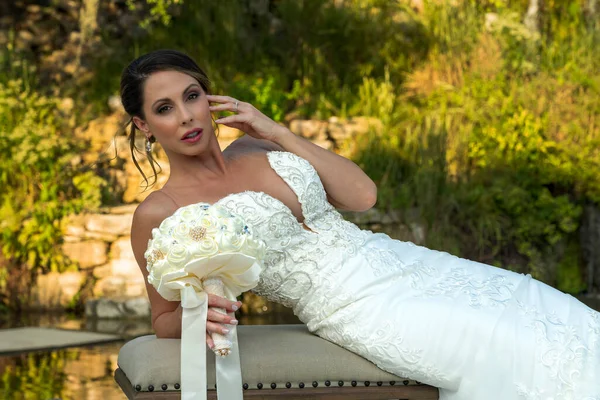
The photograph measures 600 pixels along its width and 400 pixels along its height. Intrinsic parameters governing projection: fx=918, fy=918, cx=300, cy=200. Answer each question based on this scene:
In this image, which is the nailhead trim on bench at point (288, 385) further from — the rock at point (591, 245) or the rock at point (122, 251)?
the rock at point (591, 245)

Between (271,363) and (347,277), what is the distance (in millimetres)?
419

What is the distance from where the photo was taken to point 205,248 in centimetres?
271

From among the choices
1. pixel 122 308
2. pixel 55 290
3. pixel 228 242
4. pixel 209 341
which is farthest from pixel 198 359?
pixel 55 290

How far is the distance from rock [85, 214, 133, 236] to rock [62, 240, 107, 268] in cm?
16

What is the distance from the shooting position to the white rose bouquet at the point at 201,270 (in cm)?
272

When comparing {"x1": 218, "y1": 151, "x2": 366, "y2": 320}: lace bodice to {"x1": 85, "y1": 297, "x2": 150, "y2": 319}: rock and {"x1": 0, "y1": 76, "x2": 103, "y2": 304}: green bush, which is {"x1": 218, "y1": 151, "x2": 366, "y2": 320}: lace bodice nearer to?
{"x1": 85, "y1": 297, "x2": 150, "y2": 319}: rock

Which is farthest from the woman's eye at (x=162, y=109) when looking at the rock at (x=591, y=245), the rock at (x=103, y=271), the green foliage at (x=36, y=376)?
the rock at (x=591, y=245)

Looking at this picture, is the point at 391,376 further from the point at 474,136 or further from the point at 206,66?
the point at 206,66

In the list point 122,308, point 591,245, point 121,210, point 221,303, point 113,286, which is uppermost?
point 121,210

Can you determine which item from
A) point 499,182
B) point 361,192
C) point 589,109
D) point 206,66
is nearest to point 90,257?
point 206,66

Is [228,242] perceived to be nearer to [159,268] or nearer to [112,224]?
[159,268]

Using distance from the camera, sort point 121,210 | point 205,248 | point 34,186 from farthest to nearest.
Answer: point 34,186, point 121,210, point 205,248

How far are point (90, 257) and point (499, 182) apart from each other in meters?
4.20

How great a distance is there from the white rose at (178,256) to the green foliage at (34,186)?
22.1ft
